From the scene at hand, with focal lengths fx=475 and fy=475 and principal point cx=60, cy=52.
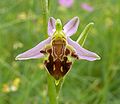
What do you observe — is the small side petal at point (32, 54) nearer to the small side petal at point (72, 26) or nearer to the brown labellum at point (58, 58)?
the brown labellum at point (58, 58)

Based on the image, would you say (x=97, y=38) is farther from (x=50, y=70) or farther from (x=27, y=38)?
(x=50, y=70)

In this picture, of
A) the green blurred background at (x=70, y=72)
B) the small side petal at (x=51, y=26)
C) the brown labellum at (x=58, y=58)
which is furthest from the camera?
the green blurred background at (x=70, y=72)

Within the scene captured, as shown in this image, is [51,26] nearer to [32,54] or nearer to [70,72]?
[32,54]

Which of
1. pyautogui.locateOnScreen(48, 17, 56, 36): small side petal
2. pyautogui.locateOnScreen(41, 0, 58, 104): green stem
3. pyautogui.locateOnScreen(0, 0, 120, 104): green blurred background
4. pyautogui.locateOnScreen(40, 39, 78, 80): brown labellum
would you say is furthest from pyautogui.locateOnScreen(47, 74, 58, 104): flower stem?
pyautogui.locateOnScreen(0, 0, 120, 104): green blurred background

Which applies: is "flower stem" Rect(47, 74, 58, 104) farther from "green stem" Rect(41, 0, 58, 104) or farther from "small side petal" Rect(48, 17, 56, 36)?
"small side petal" Rect(48, 17, 56, 36)

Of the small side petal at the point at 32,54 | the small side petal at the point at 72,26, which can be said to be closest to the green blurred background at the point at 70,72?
the small side petal at the point at 72,26

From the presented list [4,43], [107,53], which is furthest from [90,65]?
[4,43]
